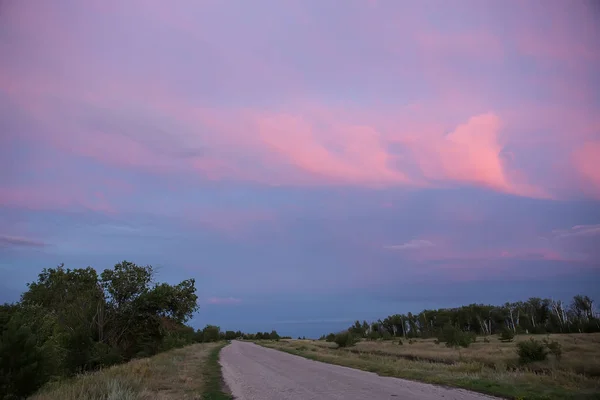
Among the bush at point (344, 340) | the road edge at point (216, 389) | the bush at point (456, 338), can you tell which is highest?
the road edge at point (216, 389)

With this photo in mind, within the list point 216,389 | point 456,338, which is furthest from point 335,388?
point 456,338

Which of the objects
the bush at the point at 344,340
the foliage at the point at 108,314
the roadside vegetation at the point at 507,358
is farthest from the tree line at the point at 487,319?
the foliage at the point at 108,314

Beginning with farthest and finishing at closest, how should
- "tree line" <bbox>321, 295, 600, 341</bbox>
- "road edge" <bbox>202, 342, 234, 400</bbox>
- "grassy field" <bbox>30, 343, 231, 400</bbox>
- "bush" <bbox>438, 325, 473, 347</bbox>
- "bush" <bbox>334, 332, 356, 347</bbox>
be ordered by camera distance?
"tree line" <bbox>321, 295, 600, 341</bbox>, "bush" <bbox>334, 332, 356, 347</bbox>, "bush" <bbox>438, 325, 473, 347</bbox>, "road edge" <bbox>202, 342, 234, 400</bbox>, "grassy field" <bbox>30, 343, 231, 400</bbox>

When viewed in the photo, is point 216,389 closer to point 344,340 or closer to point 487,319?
point 344,340

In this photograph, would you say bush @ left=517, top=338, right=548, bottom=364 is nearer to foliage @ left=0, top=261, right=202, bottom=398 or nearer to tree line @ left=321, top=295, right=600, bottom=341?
foliage @ left=0, top=261, right=202, bottom=398

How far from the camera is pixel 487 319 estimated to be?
99.4 meters

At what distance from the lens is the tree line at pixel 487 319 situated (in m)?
82.4

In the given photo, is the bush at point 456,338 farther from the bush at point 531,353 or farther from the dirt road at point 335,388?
the dirt road at point 335,388

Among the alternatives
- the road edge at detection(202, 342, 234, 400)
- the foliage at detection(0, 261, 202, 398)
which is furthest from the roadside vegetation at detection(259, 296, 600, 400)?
the foliage at detection(0, 261, 202, 398)

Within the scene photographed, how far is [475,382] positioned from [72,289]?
137 feet

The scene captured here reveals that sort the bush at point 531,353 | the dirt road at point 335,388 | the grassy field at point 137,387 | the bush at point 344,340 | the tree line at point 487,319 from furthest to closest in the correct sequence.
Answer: the tree line at point 487,319, the bush at point 344,340, the bush at point 531,353, the dirt road at point 335,388, the grassy field at point 137,387

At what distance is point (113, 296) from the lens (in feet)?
108

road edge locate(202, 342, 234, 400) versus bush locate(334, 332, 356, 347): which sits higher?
road edge locate(202, 342, 234, 400)

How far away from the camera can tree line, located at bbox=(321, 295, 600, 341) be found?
82.4 m
